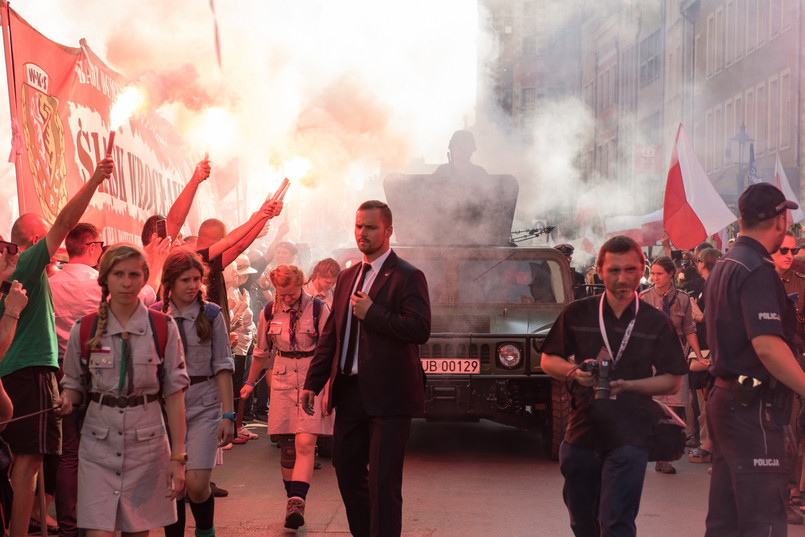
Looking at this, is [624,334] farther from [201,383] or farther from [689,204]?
[689,204]

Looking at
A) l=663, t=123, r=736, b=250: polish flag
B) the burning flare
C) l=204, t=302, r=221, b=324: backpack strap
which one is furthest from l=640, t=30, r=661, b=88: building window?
l=204, t=302, r=221, b=324: backpack strap

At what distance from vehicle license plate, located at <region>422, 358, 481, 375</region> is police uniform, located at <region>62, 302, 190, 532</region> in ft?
17.1

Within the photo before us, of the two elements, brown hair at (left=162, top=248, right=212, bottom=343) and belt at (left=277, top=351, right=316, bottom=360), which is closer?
brown hair at (left=162, top=248, right=212, bottom=343)

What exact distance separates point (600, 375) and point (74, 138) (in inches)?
205

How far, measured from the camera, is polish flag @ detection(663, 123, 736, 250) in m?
15.2

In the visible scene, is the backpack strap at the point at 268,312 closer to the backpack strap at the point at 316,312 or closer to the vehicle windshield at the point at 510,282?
the backpack strap at the point at 316,312

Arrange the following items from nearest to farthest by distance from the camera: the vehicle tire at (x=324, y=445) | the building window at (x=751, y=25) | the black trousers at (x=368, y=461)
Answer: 1. the black trousers at (x=368, y=461)
2. the vehicle tire at (x=324, y=445)
3. the building window at (x=751, y=25)

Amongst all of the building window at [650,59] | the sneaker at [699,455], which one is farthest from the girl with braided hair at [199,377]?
the building window at [650,59]

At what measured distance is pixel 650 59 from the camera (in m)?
42.2

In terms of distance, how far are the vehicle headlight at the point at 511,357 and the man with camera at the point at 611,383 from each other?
4616mm

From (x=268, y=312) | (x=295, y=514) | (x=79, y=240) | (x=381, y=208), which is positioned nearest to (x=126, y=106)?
(x=268, y=312)

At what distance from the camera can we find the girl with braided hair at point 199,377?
5.62 metres

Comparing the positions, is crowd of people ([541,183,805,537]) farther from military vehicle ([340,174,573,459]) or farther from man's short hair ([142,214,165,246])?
military vehicle ([340,174,573,459])

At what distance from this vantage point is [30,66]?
742cm
